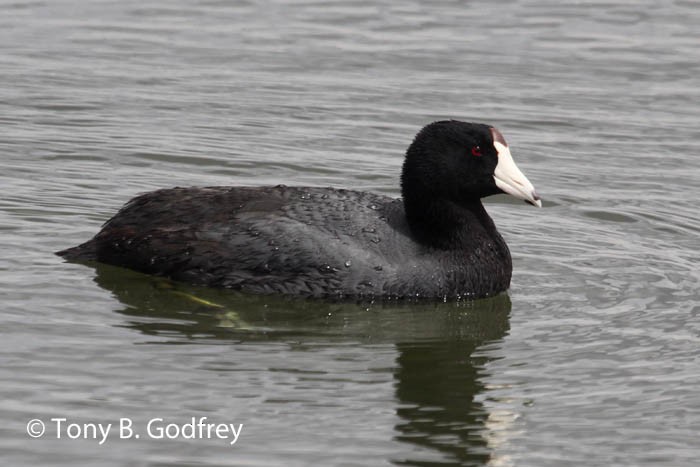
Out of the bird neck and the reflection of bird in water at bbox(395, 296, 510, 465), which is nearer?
the reflection of bird in water at bbox(395, 296, 510, 465)

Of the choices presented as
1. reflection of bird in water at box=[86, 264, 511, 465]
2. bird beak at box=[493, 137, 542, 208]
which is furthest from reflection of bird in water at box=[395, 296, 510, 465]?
bird beak at box=[493, 137, 542, 208]

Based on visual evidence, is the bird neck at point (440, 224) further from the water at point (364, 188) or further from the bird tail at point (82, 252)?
the bird tail at point (82, 252)

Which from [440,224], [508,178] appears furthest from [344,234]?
[508,178]

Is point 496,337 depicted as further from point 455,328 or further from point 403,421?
point 403,421

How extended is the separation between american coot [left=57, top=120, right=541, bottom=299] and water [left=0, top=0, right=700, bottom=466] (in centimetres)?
16

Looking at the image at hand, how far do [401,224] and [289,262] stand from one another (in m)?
0.83

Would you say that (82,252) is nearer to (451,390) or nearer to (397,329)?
(397,329)

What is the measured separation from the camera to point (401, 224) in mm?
10336

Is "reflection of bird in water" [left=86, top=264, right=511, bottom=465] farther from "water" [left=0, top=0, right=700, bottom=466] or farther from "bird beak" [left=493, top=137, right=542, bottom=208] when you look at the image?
"bird beak" [left=493, top=137, right=542, bottom=208]

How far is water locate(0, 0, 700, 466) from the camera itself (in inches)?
312

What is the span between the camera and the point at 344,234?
32.9 feet

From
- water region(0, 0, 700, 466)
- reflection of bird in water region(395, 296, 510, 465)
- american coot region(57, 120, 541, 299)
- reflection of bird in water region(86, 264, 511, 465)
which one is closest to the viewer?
reflection of bird in water region(395, 296, 510, 465)

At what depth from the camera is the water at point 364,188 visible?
312 inches

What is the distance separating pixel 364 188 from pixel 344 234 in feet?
8.43
